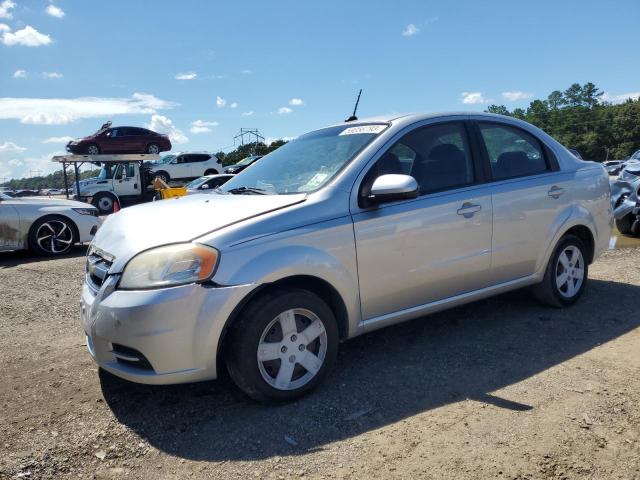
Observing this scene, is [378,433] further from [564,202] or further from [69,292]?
[69,292]

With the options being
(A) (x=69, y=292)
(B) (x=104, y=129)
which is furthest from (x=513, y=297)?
(B) (x=104, y=129)

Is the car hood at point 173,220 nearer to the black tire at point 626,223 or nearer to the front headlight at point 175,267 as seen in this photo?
the front headlight at point 175,267

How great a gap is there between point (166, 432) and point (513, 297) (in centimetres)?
349

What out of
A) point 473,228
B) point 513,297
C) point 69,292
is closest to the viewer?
point 473,228

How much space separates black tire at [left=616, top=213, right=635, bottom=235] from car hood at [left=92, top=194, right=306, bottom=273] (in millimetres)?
7524

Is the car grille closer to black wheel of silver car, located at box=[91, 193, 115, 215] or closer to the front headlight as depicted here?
the front headlight

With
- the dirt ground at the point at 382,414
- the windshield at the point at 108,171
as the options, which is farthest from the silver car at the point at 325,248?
the windshield at the point at 108,171

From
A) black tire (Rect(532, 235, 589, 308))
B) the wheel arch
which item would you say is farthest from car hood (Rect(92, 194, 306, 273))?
black tire (Rect(532, 235, 589, 308))

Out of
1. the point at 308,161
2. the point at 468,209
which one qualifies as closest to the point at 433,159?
the point at 468,209

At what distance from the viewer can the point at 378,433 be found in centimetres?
265

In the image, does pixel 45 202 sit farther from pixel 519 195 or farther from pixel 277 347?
pixel 519 195

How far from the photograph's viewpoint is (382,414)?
9.30 ft

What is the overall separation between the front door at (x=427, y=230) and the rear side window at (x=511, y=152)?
0.24m

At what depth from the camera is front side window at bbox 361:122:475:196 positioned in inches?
137
